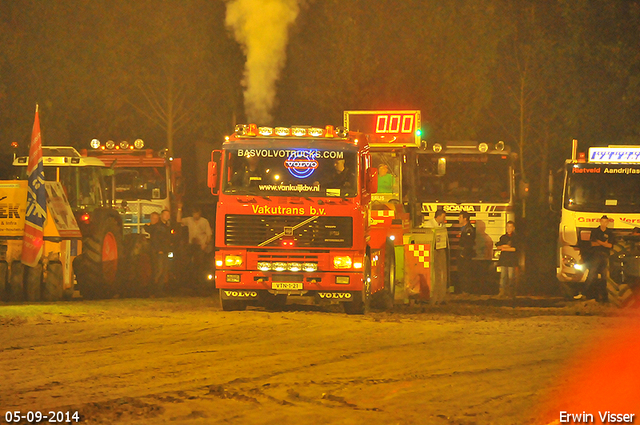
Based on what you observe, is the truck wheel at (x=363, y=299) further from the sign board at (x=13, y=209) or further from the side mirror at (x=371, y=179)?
the sign board at (x=13, y=209)

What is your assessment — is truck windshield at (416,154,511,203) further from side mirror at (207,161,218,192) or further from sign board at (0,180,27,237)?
sign board at (0,180,27,237)

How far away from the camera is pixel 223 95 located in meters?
37.0

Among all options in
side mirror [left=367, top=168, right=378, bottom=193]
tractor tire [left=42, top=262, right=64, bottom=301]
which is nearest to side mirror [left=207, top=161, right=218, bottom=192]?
side mirror [left=367, top=168, right=378, bottom=193]

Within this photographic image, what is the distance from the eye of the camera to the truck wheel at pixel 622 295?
18.2 meters

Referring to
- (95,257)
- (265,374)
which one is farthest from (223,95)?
(265,374)

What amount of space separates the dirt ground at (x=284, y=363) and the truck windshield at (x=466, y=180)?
6.85m

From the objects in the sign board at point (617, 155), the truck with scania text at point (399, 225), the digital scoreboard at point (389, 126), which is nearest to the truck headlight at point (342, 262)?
the truck with scania text at point (399, 225)

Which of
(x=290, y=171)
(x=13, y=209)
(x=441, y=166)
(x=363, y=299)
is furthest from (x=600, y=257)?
(x=13, y=209)

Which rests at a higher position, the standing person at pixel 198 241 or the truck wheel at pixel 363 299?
the standing person at pixel 198 241

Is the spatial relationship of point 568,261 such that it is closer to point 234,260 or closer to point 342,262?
point 342,262

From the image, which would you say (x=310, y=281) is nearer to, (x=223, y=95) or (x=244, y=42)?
(x=244, y=42)

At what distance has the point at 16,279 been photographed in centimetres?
1783

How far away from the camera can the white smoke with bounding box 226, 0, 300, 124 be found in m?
20.1

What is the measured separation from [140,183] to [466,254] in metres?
8.64
